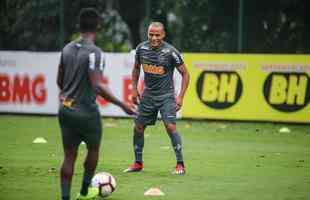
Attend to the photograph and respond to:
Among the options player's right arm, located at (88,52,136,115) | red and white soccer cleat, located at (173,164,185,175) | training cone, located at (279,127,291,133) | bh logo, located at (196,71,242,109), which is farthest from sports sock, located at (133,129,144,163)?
bh logo, located at (196,71,242,109)

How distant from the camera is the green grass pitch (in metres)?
11.0

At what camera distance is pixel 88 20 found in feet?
31.2

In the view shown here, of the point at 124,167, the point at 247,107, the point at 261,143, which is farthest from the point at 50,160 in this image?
the point at 247,107

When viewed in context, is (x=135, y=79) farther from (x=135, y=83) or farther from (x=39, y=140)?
(x=39, y=140)

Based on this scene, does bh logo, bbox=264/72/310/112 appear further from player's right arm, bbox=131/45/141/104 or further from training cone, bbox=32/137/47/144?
player's right arm, bbox=131/45/141/104

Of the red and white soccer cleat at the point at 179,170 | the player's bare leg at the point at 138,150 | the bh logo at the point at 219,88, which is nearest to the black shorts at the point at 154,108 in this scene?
the player's bare leg at the point at 138,150

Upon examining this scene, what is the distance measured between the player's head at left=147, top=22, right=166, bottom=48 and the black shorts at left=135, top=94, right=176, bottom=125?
78cm

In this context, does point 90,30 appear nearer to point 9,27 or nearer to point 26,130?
point 26,130

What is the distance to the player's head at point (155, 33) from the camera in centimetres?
1294

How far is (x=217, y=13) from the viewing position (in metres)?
23.8

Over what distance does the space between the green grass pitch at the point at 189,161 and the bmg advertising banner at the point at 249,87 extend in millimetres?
322

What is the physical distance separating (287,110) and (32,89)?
23.0 ft

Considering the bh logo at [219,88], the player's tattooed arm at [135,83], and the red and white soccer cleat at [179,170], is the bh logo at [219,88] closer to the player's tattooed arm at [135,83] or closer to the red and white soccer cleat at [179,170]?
the player's tattooed arm at [135,83]

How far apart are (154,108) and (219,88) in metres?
9.11
